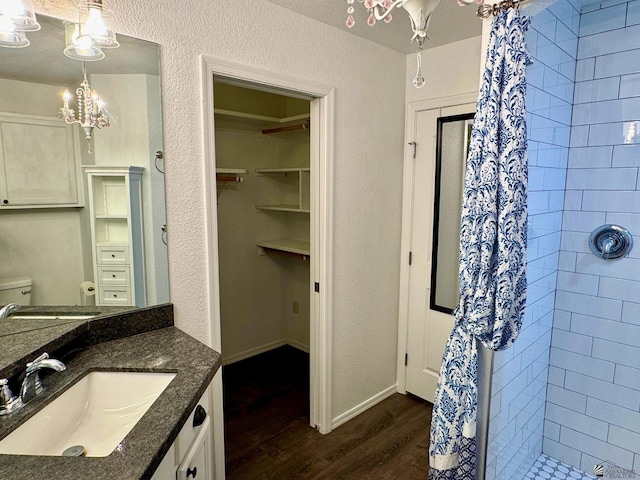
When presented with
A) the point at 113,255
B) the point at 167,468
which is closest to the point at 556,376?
the point at 167,468

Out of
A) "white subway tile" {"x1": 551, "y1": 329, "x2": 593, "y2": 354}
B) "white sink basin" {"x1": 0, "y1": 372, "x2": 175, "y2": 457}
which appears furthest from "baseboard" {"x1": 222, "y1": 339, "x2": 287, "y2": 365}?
"white subway tile" {"x1": 551, "y1": 329, "x2": 593, "y2": 354}

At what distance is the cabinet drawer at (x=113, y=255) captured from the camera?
154cm

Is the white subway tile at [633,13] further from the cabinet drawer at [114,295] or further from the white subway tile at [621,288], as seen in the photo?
the cabinet drawer at [114,295]

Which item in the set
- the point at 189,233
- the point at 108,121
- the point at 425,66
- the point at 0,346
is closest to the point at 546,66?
the point at 425,66

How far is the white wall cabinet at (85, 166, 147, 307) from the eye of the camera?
151 cm

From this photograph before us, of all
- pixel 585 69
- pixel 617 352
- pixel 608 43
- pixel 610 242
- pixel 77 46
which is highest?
pixel 608 43

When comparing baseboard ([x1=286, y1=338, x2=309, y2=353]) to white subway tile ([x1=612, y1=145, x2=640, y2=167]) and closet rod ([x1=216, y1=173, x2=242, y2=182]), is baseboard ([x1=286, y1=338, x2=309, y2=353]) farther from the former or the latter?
white subway tile ([x1=612, y1=145, x2=640, y2=167])

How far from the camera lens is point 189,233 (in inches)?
69.1

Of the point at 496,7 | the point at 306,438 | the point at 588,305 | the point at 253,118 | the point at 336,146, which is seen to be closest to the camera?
the point at 496,7

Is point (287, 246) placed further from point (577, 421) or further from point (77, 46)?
point (577, 421)

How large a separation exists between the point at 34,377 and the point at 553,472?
2.49 metres

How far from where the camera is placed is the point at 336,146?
2318mm

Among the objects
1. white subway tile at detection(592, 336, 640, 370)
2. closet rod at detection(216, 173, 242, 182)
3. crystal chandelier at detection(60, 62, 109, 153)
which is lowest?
white subway tile at detection(592, 336, 640, 370)

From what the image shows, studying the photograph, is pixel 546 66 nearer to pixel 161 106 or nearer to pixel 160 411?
pixel 161 106
